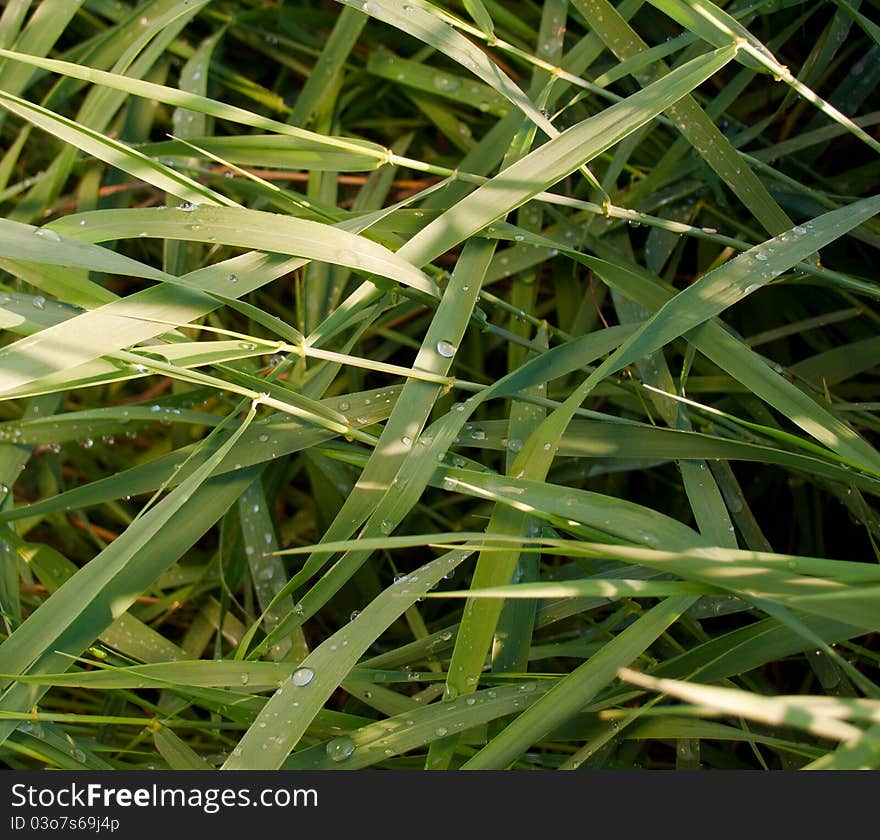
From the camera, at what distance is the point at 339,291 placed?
1.07 m

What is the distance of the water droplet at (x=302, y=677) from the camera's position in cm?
66

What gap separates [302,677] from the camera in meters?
0.66

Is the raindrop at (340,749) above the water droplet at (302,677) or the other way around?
the other way around

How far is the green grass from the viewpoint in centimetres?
67

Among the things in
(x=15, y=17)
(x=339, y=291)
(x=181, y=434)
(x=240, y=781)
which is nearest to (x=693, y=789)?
(x=240, y=781)

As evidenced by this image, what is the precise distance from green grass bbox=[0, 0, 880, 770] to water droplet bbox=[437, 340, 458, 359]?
1 cm

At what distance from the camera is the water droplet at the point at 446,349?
734 mm

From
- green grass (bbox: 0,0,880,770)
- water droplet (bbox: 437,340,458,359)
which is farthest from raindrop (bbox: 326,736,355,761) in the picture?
water droplet (bbox: 437,340,458,359)

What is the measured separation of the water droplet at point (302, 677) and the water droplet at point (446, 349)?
30 cm

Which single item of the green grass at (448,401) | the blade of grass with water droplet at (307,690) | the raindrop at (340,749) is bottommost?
the raindrop at (340,749)

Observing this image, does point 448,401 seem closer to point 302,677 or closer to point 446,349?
point 446,349

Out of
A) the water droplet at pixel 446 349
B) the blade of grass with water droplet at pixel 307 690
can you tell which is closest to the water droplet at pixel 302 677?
the blade of grass with water droplet at pixel 307 690

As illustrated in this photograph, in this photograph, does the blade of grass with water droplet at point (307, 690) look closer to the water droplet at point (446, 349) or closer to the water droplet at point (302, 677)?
the water droplet at point (302, 677)

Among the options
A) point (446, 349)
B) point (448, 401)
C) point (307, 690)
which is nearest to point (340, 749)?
point (307, 690)
